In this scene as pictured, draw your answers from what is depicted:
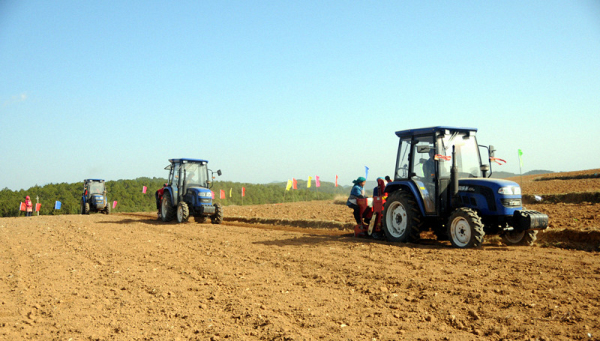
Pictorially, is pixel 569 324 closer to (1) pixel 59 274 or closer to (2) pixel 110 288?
(2) pixel 110 288

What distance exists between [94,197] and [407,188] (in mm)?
21076

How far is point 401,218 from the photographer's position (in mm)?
9328

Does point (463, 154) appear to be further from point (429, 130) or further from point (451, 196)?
point (451, 196)

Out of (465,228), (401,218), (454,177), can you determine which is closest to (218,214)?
(401,218)

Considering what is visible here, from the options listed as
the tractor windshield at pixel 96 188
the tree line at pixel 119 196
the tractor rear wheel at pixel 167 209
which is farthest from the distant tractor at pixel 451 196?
the tree line at pixel 119 196

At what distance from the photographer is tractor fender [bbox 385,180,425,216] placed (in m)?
8.68

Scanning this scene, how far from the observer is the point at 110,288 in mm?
5879

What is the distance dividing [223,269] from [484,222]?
4883 mm

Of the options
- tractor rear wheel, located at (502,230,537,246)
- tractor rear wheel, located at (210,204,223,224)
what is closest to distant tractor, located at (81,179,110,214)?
tractor rear wheel, located at (210,204,223,224)

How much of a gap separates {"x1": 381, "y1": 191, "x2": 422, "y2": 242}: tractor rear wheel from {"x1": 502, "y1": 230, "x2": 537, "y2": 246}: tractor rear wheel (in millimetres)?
1674

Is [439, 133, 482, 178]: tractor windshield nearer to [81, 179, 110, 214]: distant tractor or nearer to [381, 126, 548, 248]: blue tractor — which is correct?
[381, 126, 548, 248]: blue tractor

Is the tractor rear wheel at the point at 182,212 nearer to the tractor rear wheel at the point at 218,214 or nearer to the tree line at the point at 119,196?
the tractor rear wheel at the point at 218,214

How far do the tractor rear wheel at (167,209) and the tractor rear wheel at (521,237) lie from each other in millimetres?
11341

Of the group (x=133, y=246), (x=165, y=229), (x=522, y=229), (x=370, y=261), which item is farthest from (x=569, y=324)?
(x=165, y=229)
